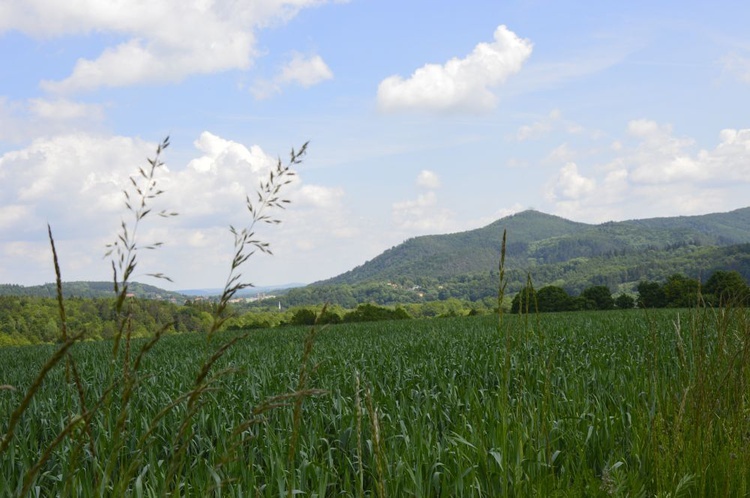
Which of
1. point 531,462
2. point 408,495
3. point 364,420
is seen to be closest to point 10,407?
point 364,420

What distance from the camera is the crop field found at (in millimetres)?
1991

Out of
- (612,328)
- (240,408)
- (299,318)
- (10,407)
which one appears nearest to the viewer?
(240,408)

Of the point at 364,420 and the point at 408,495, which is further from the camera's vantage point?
the point at 364,420

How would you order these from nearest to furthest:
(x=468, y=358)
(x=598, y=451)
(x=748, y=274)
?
1. (x=598, y=451)
2. (x=468, y=358)
3. (x=748, y=274)

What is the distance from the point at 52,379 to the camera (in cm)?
1275

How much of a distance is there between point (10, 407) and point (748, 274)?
176663mm

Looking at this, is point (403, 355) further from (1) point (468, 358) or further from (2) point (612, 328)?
(2) point (612, 328)

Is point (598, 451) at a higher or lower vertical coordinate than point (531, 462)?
lower

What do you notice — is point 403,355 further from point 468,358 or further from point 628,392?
point 628,392

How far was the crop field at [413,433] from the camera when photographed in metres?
1.99

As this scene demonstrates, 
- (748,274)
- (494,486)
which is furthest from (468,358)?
(748,274)

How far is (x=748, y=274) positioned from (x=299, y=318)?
140m

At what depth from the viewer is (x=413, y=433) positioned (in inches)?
194

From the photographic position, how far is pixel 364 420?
5.46 m
